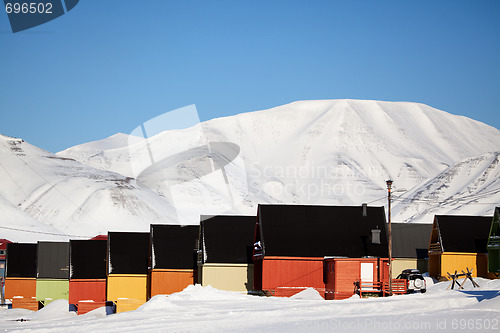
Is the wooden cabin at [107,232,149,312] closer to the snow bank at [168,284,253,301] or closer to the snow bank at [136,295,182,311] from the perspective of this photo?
the snow bank at [168,284,253,301]

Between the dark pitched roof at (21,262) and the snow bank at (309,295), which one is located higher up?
the dark pitched roof at (21,262)

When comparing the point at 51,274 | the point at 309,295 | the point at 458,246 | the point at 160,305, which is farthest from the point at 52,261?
the point at 458,246

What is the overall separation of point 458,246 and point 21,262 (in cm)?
4473

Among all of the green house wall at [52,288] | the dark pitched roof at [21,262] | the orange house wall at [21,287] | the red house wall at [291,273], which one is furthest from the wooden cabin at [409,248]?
the orange house wall at [21,287]

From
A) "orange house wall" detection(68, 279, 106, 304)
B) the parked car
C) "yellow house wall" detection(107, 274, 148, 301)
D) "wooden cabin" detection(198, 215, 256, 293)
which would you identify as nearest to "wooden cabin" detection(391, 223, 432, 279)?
"wooden cabin" detection(198, 215, 256, 293)

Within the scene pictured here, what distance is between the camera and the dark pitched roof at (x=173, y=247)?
59.0 metres

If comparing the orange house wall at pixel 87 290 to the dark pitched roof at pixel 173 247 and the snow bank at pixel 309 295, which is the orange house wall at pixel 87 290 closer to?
the dark pitched roof at pixel 173 247

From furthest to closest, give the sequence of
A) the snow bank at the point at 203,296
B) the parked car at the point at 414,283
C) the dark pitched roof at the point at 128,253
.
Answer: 1. the dark pitched roof at the point at 128,253
2. the parked car at the point at 414,283
3. the snow bank at the point at 203,296

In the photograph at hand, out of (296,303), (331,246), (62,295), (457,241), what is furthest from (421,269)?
(62,295)

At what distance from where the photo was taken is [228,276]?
5516 cm

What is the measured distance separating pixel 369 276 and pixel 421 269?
13.6 meters

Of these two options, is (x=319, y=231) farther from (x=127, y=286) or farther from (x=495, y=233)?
(x=127, y=286)

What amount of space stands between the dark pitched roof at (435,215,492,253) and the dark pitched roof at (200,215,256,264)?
14077mm

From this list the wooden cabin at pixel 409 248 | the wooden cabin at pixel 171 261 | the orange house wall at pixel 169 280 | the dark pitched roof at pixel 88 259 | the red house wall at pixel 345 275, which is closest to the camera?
the red house wall at pixel 345 275
